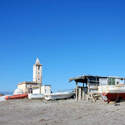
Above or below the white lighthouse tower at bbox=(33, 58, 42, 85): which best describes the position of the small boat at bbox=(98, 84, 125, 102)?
below

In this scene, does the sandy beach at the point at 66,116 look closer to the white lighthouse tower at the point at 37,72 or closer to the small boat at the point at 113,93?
the small boat at the point at 113,93

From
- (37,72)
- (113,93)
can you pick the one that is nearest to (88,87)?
(113,93)

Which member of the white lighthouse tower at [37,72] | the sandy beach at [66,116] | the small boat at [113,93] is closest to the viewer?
the sandy beach at [66,116]

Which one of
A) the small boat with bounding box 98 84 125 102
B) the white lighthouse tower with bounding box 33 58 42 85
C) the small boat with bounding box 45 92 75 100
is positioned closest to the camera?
the small boat with bounding box 98 84 125 102

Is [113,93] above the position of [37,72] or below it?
below

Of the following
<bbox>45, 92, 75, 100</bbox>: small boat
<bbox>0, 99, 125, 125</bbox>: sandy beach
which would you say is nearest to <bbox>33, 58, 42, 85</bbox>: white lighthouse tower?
<bbox>45, 92, 75, 100</bbox>: small boat

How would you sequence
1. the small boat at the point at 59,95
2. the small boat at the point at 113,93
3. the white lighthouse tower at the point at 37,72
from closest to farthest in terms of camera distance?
the small boat at the point at 113,93
the small boat at the point at 59,95
the white lighthouse tower at the point at 37,72

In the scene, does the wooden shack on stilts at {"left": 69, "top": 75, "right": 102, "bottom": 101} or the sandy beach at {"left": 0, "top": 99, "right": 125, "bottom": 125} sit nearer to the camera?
the sandy beach at {"left": 0, "top": 99, "right": 125, "bottom": 125}

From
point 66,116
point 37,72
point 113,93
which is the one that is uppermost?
point 37,72

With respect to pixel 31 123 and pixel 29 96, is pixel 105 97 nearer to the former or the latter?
pixel 31 123

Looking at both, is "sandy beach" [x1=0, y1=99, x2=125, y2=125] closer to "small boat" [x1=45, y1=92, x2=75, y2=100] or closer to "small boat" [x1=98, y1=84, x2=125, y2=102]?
"small boat" [x1=98, y1=84, x2=125, y2=102]

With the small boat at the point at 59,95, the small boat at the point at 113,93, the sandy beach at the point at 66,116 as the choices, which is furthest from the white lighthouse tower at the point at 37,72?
the sandy beach at the point at 66,116

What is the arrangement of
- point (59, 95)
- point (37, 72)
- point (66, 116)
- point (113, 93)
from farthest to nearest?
point (37, 72)
point (59, 95)
point (113, 93)
point (66, 116)

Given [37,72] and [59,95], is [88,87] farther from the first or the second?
[37,72]
